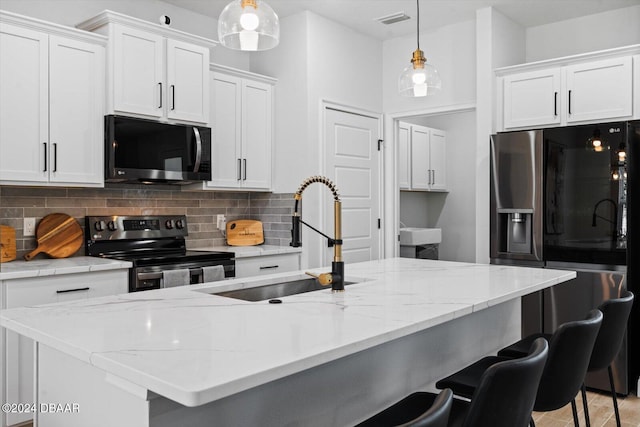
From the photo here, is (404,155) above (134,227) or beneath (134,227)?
above

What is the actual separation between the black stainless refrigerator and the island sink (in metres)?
1.92

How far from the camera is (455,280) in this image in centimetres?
251

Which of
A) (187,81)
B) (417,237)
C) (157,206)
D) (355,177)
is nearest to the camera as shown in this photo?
(187,81)

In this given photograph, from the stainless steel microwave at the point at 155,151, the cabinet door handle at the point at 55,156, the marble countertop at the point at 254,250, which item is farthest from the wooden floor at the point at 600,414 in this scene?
the cabinet door handle at the point at 55,156

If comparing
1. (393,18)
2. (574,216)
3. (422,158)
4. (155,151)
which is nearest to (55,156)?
(155,151)

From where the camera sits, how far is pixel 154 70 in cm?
374

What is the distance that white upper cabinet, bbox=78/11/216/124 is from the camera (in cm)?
353

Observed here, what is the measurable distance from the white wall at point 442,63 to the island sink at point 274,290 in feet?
8.97

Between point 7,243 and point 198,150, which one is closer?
point 7,243

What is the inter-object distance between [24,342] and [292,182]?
2353 mm

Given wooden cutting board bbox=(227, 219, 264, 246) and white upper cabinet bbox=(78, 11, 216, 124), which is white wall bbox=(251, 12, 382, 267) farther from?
white upper cabinet bbox=(78, 11, 216, 124)

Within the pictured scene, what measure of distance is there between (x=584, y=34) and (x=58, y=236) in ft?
14.0

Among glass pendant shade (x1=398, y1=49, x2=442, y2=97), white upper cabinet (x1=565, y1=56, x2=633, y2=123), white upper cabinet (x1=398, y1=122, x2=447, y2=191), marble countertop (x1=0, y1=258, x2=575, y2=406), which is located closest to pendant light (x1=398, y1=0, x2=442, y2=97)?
glass pendant shade (x1=398, y1=49, x2=442, y2=97)

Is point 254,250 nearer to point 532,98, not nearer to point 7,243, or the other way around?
point 7,243
